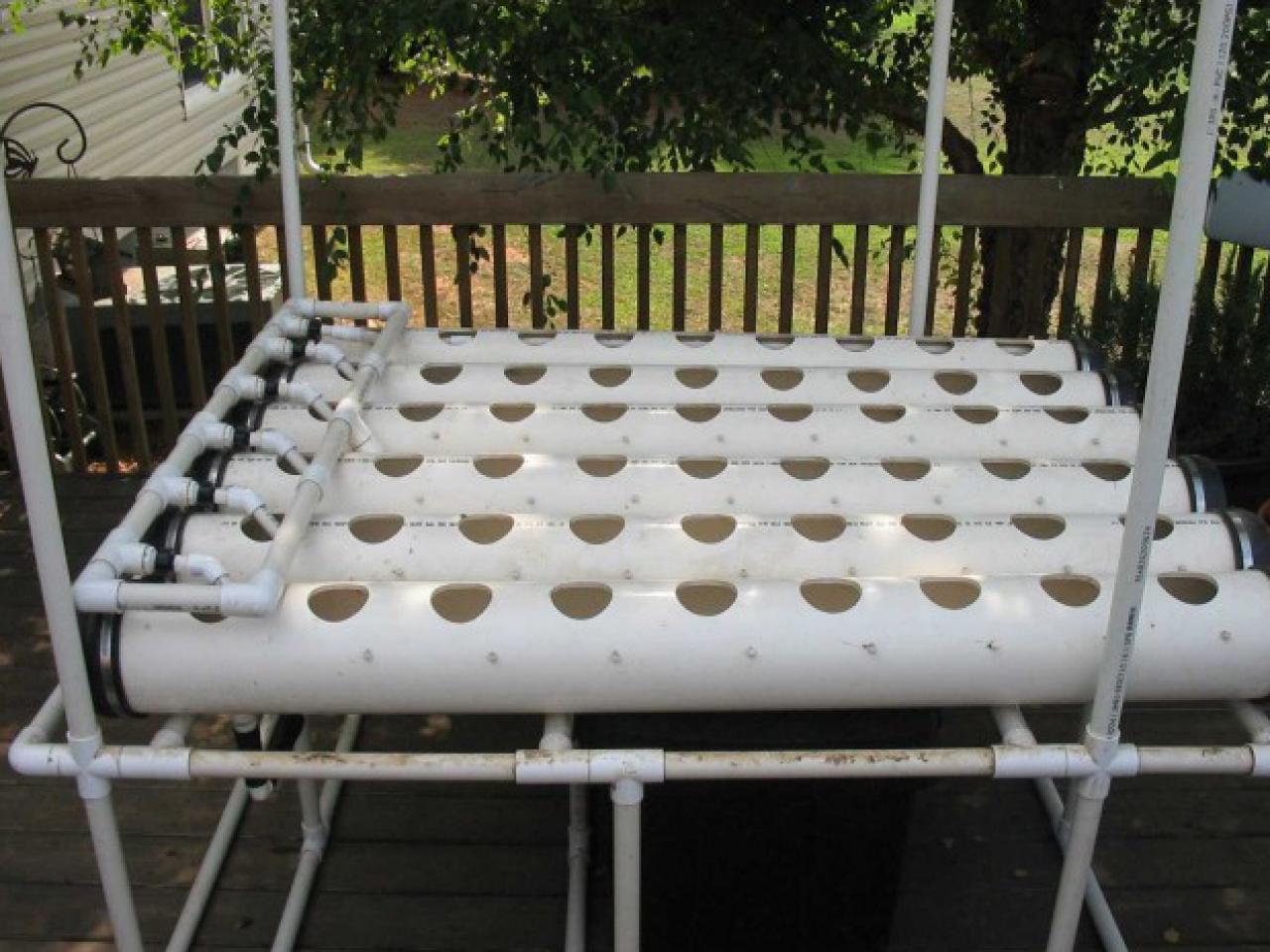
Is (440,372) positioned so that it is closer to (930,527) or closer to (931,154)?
(930,527)

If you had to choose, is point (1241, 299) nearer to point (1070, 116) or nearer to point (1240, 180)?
point (1240, 180)

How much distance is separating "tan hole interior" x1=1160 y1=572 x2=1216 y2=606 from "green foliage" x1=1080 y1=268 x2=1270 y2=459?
8.65ft

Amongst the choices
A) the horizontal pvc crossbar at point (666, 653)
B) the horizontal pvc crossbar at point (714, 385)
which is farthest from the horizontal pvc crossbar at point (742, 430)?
the horizontal pvc crossbar at point (666, 653)

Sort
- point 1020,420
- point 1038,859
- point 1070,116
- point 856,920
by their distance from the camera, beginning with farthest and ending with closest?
point 1070,116, point 1038,859, point 1020,420, point 856,920

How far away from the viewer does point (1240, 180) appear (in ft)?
14.2

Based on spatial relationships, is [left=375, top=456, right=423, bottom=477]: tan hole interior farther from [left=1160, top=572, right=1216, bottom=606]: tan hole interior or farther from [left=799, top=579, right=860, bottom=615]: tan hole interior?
[left=1160, top=572, right=1216, bottom=606]: tan hole interior

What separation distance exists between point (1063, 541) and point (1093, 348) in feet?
3.25

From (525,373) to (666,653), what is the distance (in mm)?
1038

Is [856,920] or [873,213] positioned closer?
[856,920]

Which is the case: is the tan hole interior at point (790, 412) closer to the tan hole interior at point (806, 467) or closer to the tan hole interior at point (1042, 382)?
the tan hole interior at point (806, 467)

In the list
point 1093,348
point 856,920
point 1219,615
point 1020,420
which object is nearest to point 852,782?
point 856,920

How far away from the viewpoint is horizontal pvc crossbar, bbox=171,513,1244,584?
205cm

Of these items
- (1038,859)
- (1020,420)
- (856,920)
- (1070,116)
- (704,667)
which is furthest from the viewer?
(1070,116)

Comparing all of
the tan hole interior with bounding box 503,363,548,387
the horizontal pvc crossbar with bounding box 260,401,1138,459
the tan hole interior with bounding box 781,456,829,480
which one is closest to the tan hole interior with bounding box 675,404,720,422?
the horizontal pvc crossbar with bounding box 260,401,1138,459
